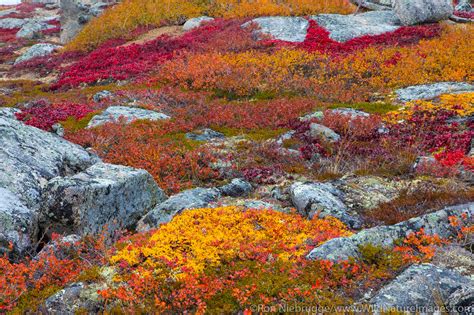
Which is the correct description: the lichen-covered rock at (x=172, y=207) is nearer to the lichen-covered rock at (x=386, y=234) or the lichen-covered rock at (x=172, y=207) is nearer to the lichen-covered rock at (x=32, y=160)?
the lichen-covered rock at (x=32, y=160)

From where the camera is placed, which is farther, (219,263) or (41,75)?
(41,75)

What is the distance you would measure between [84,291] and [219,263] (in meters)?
2.13

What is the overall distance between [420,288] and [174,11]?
39516 mm

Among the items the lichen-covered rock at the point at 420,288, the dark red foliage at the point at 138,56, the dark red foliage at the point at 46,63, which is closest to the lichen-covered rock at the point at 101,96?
the dark red foliage at the point at 138,56

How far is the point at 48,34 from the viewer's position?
52.1m

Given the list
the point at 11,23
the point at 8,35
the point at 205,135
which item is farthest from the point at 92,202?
the point at 11,23

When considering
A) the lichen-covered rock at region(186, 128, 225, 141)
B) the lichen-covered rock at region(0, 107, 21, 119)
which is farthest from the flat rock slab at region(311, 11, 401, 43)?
the lichen-covered rock at region(0, 107, 21, 119)

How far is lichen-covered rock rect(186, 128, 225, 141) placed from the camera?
16.3m

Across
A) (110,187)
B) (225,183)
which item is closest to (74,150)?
(110,187)

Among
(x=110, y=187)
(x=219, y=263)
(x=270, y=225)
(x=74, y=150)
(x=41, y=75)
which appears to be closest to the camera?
(x=219, y=263)

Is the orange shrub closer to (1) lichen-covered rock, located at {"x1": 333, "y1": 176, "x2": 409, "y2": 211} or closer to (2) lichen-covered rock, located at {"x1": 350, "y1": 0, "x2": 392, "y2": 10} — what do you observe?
(1) lichen-covered rock, located at {"x1": 333, "y1": 176, "x2": 409, "y2": 211}

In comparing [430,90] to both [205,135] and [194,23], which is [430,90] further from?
[194,23]

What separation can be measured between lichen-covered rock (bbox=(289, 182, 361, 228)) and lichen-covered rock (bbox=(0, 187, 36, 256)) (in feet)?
19.8

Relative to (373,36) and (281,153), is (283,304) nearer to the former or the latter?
(281,153)
